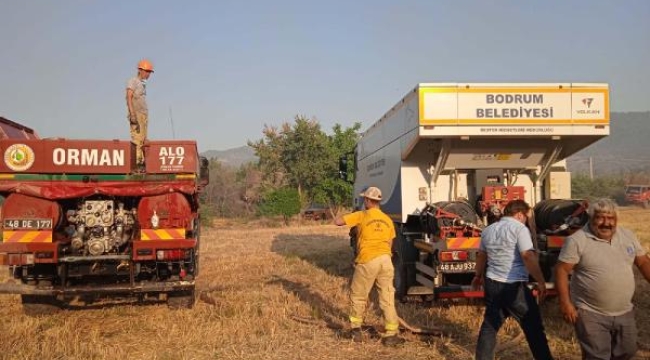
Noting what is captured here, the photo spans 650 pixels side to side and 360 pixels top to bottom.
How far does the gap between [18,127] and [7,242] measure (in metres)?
2.73

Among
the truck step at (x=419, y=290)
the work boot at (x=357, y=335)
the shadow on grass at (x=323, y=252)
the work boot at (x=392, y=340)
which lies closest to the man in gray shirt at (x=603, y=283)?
the work boot at (x=392, y=340)

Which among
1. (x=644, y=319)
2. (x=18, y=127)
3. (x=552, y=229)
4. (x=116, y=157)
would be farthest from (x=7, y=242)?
(x=644, y=319)

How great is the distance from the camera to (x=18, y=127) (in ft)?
28.7

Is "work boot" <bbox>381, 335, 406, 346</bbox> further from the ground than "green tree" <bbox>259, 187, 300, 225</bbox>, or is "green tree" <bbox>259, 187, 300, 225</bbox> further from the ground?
"green tree" <bbox>259, 187, 300, 225</bbox>

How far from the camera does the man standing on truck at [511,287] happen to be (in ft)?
15.0

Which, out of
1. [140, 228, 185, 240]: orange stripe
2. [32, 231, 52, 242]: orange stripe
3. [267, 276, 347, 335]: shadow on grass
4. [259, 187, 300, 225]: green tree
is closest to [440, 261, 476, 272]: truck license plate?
[267, 276, 347, 335]: shadow on grass

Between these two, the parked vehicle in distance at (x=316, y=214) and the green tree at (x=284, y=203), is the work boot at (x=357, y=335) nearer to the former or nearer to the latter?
the green tree at (x=284, y=203)

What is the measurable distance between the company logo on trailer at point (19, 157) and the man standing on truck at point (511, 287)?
5782 mm

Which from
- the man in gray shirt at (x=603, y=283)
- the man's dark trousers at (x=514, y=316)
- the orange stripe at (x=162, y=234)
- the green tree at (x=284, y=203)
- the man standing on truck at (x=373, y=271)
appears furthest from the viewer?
the green tree at (x=284, y=203)

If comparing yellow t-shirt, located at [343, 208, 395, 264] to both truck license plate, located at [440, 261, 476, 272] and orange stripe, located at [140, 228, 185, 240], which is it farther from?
orange stripe, located at [140, 228, 185, 240]

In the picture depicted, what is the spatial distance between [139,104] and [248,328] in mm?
3825

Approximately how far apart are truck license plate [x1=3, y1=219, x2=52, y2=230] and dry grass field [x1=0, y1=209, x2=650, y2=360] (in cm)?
119

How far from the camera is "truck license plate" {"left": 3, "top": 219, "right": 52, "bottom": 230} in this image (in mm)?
6891

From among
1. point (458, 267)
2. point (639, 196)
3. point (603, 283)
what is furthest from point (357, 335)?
point (639, 196)
